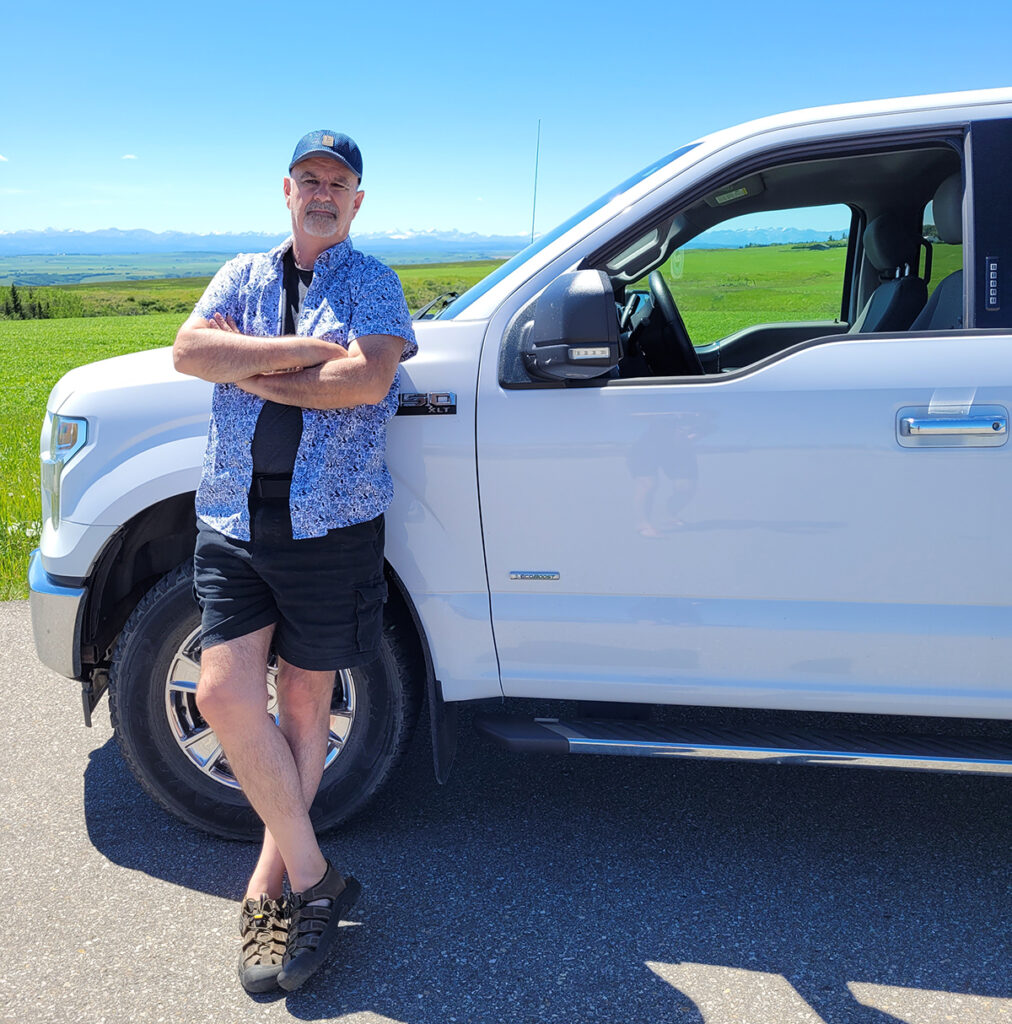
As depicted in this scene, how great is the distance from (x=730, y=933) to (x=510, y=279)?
1860 millimetres

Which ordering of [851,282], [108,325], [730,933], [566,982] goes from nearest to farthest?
[566,982] → [730,933] → [851,282] → [108,325]

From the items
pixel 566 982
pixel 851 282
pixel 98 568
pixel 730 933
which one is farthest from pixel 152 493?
pixel 851 282

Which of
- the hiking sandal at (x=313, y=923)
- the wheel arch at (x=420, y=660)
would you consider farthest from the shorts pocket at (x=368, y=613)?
the hiking sandal at (x=313, y=923)

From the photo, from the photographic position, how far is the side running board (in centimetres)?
271

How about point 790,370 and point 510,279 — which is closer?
point 790,370

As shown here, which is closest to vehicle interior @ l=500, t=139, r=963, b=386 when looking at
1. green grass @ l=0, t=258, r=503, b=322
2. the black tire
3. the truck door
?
the truck door

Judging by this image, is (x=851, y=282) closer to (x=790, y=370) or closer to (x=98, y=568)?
(x=790, y=370)

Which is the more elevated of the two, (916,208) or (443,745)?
(916,208)

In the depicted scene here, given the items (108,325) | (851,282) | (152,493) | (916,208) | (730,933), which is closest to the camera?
(730,933)

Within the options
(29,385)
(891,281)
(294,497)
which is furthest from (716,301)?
(29,385)

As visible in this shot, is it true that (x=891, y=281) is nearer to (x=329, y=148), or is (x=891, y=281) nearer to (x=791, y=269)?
(x=791, y=269)

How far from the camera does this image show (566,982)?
2.53 metres

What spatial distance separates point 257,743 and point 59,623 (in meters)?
0.90

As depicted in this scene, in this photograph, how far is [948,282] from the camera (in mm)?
2988
